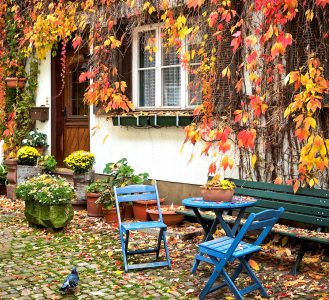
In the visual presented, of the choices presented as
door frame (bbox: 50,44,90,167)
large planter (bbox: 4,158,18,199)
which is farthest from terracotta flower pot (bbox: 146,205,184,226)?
door frame (bbox: 50,44,90,167)

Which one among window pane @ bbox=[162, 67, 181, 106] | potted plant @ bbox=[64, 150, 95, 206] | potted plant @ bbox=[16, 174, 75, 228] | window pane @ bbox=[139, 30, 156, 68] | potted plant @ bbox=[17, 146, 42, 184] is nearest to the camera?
potted plant @ bbox=[16, 174, 75, 228]

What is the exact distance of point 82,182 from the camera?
10.1 m

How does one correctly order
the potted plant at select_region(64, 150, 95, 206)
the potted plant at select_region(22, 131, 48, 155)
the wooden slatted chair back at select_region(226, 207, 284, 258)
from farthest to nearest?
the potted plant at select_region(22, 131, 48, 155)
the potted plant at select_region(64, 150, 95, 206)
the wooden slatted chair back at select_region(226, 207, 284, 258)

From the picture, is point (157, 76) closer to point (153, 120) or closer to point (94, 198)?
point (153, 120)

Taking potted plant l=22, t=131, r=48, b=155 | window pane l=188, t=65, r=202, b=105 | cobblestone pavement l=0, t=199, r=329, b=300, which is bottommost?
cobblestone pavement l=0, t=199, r=329, b=300

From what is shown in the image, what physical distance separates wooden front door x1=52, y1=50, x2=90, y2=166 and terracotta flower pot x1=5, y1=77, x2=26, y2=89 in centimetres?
76

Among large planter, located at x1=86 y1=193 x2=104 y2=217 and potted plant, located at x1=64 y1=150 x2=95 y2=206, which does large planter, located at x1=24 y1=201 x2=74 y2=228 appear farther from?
potted plant, located at x1=64 y1=150 x2=95 y2=206

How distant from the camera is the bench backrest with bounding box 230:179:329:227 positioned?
6.63m

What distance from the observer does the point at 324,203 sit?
6.61 meters

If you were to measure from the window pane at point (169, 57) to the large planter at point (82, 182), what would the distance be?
2303mm

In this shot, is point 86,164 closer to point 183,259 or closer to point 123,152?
point 123,152

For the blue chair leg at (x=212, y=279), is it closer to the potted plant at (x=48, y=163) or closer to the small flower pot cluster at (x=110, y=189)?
the small flower pot cluster at (x=110, y=189)

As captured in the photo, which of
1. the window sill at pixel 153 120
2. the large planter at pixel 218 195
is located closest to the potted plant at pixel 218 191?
the large planter at pixel 218 195

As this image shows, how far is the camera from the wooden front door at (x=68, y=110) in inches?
471
